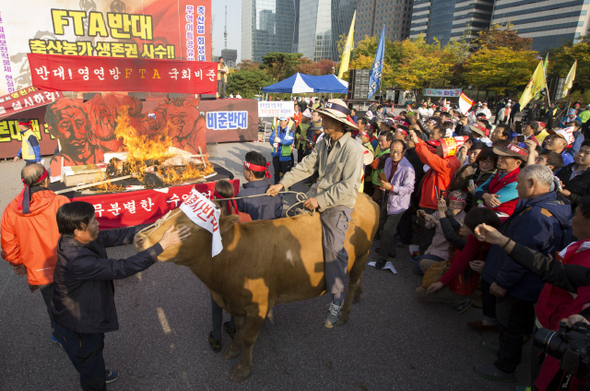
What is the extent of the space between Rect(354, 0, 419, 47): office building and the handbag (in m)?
120

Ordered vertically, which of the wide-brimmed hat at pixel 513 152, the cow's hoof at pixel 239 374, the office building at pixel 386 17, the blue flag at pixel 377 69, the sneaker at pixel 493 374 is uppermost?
the office building at pixel 386 17

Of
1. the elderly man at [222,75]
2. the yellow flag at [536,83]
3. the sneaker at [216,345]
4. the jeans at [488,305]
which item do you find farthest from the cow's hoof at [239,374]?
the elderly man at [222,75]

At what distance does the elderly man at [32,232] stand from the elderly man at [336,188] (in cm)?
227

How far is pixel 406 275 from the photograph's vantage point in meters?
5.40

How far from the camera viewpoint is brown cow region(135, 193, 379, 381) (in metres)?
2.89

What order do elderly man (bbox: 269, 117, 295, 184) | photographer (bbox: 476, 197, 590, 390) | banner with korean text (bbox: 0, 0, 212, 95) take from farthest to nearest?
1. banner with korean text (bbox: 0, 0, 212, 95)
2. elderly man (bbox: 269, 117, 295, 184)
3. photographer (bbox: 476, 197, 590, 390)

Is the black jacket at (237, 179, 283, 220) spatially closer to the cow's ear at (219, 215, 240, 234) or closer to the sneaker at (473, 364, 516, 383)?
the cow's ear at (219, 215, 240, 234)

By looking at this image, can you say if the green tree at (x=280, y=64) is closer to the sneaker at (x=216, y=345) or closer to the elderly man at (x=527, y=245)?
the sneaker at (x=216, y=345)

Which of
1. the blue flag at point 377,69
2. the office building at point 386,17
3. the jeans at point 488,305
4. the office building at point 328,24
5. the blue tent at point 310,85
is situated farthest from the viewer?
the office building at point 328,24

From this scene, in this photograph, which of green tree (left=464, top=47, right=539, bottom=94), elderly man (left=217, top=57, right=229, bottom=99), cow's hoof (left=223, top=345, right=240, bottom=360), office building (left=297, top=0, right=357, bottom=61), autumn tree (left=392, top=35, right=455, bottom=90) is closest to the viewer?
cow's hoof (left=223, top=345, right=240, bottom=360)

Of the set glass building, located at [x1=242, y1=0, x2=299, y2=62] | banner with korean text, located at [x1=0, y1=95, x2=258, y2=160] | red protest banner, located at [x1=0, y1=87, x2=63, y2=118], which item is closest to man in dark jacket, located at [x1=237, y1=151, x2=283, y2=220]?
banner with korean text, located at [x1=0, y1=95, x2=258, y2=160]

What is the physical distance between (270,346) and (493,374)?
2.36 meters

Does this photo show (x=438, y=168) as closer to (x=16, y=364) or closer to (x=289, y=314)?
(x=289, y=314)

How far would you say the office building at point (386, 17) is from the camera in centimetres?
11206
